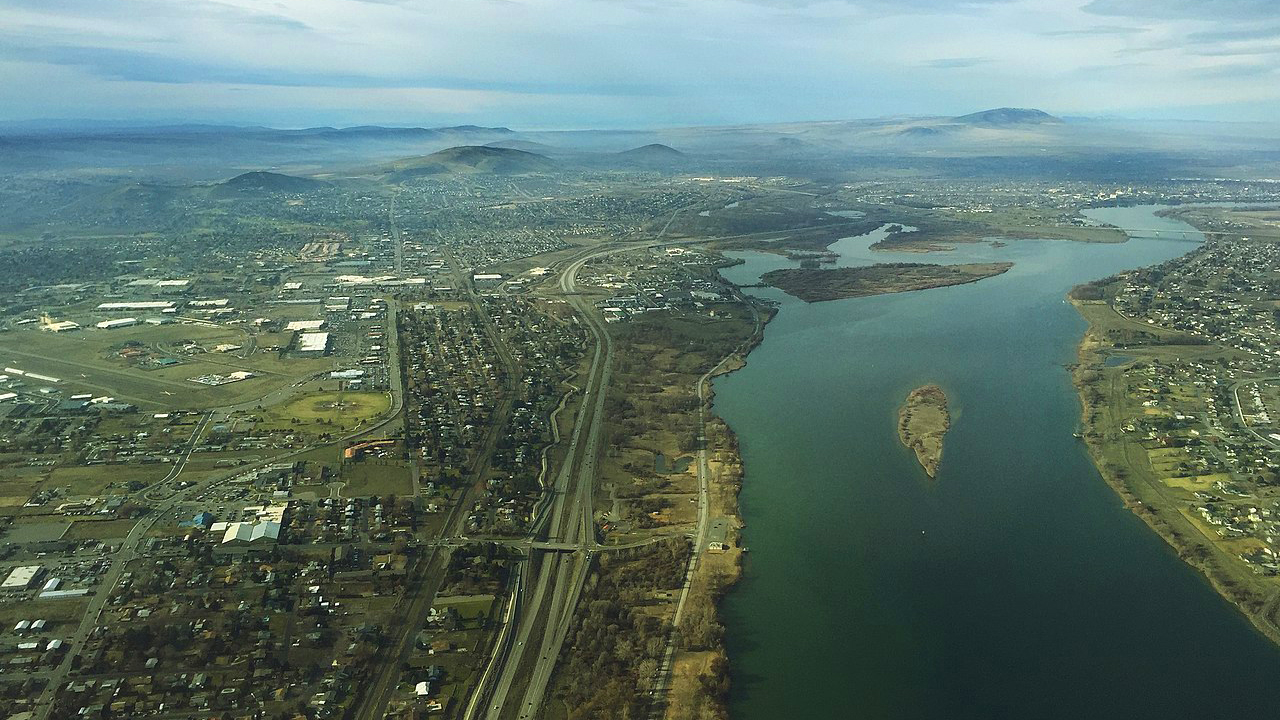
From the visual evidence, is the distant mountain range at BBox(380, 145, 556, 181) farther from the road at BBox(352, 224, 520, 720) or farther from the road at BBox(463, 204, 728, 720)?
the road at BBox(463, 204, 728, 720)

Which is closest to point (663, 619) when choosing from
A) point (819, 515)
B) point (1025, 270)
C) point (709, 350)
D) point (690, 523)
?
point (690, 523)

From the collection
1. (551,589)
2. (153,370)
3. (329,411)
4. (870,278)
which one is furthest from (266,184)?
(551,589)

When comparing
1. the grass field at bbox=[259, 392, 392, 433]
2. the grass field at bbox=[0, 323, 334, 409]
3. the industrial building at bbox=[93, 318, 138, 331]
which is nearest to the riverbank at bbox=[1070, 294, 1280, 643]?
the grass field at bbox=[259, 392, 392, 433]

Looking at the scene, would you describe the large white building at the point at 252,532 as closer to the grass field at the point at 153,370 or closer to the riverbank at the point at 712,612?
the grass field at the point at 153,370

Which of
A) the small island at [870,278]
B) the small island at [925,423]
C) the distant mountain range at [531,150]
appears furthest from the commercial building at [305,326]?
the distant mountain range at [531,150]

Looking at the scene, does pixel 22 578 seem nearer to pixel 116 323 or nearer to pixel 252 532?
pixel 252 532

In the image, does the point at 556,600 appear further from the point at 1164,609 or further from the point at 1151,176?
the point at 1151,176
